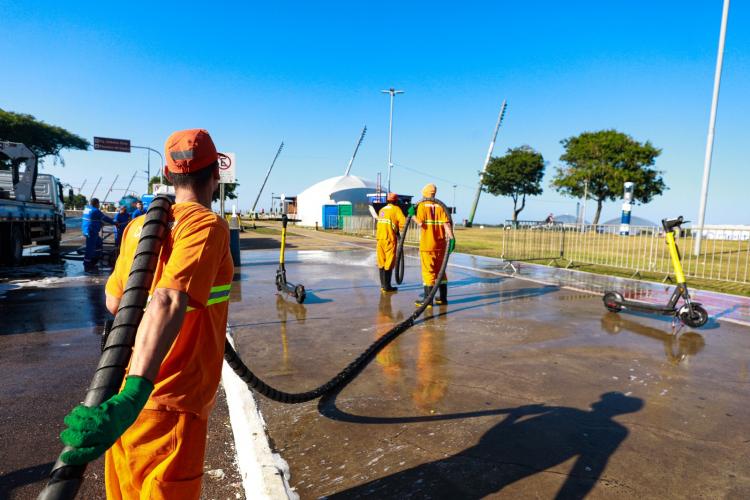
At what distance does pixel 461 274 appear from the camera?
1071cm

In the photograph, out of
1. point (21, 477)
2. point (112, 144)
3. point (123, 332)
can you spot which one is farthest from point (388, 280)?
point (112, 144)

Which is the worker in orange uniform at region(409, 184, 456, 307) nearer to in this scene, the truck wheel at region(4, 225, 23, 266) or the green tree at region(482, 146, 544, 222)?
the truck wheel at region(4, 225, 23, 266)

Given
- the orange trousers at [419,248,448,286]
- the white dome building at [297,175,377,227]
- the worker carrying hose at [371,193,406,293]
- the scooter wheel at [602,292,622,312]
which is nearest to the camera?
the scooter wheel at [602,292,622,312]

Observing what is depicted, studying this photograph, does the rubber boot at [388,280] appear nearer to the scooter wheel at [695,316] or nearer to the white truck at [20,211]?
the scooter wheel at [695,316]

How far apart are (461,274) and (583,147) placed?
106 feet

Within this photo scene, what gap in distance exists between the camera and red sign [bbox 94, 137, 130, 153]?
3628 cm

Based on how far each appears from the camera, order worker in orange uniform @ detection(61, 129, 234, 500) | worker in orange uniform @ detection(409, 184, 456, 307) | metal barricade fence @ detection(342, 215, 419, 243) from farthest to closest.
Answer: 1. metal barricade fence @ detection(342, 215, 419, 243)
2. worker in orange uniform @ detection(409, 184, 456, 307)
3. worker in orange uniform @ detection(61, 129, 234, 500)

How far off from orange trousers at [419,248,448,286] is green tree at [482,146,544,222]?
4251cm

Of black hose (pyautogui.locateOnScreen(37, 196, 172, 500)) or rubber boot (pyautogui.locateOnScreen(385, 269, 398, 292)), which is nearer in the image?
black hose (pyautogui.locateOnScreen(37, 196, 172, 500))

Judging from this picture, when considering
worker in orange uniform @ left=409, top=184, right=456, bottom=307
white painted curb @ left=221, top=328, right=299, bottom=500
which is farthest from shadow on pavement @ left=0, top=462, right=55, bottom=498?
worker in orange uniform @ left=409, top=184, right=456, bottom=307

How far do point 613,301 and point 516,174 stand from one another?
42.3 meters

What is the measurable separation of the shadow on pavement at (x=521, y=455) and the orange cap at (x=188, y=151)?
1845mm

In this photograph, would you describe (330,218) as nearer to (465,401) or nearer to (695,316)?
(695,316)

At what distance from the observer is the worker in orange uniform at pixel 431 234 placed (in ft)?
22.4
